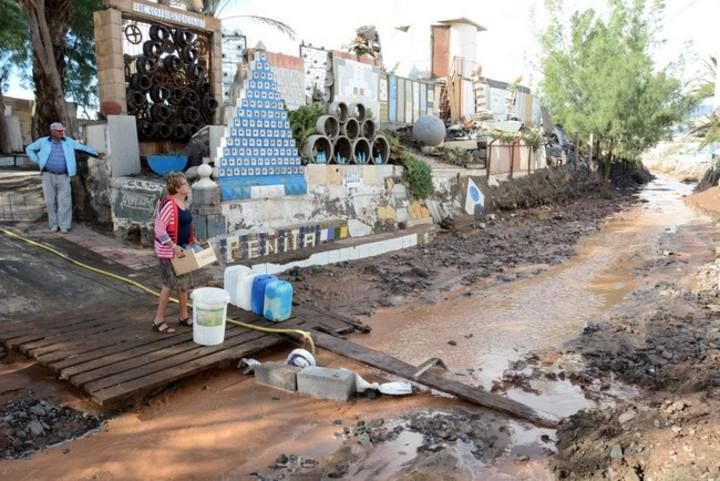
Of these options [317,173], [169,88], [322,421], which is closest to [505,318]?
[322,421]

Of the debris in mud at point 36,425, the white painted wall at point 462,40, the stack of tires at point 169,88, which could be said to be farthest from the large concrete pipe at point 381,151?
the white painted wall at point 462,40

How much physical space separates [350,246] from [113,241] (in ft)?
12.6

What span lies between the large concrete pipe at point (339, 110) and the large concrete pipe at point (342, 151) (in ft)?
1.30

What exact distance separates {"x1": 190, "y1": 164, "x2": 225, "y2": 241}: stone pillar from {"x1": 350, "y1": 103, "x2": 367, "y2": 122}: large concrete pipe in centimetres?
402

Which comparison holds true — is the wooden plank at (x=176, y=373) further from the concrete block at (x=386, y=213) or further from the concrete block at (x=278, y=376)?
the concrete block at (x=386, y=213)

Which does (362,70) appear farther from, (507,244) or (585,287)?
(585,287)

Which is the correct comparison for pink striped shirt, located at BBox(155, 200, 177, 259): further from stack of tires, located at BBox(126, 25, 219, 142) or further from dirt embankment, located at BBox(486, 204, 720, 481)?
stack of tires, located at BBox(126, 25, 219, 142)

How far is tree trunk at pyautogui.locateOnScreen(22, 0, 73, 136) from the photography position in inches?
389

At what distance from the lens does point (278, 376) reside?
497 centimetres

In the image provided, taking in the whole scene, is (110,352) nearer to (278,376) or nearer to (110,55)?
(278,376)

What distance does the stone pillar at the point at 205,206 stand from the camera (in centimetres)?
797

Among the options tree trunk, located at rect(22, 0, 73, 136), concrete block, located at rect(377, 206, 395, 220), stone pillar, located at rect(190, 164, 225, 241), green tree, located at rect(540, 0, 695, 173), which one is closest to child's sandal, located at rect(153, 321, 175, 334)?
stone pillar, located at rect(190, 164, 225, 241)

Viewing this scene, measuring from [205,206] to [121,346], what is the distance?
3.09 metres

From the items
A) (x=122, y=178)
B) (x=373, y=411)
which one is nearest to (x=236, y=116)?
(x=122, y=178)
